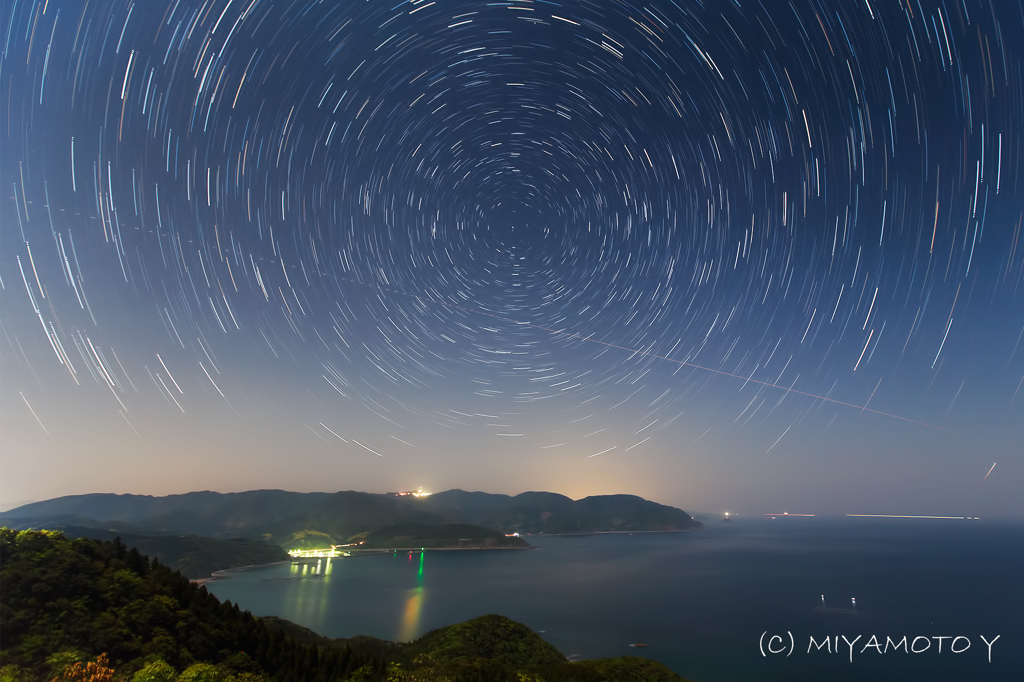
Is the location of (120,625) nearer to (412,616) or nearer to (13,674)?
(13,674)

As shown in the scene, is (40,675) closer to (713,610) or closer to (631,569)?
(713,610)

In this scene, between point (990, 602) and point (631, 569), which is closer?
point (990, 602)

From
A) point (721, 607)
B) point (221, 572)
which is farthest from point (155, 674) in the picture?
point (221, 572)

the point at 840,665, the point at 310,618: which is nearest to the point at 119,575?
the point at 310,618

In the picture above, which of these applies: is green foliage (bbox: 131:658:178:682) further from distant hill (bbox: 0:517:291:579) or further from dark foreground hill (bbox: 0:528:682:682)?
distant hill (bbox: 0:517:291:579)

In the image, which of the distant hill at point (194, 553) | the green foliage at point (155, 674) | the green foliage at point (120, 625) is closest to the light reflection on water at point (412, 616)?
the green foliage at point (120, 625)

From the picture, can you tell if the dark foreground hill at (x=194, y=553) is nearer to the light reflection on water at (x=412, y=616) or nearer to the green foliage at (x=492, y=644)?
the light reflection on water at (x=412, y=616)
